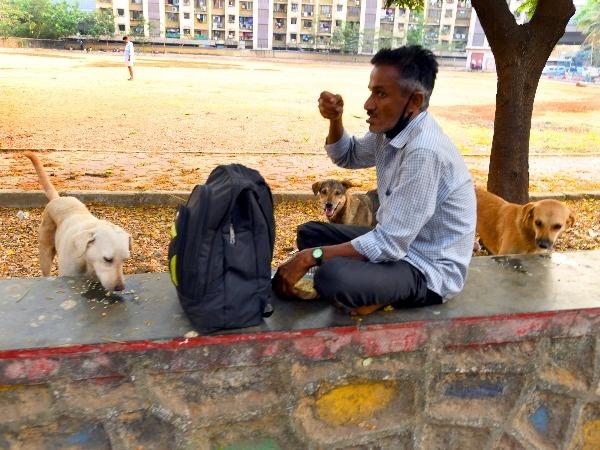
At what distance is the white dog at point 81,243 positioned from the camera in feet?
9.77

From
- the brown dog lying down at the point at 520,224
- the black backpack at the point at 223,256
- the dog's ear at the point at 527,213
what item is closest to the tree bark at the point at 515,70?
the brown dog lying down at the point at 520,224

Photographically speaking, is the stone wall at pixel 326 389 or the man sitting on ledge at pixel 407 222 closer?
the stone wall at pixel 326 389

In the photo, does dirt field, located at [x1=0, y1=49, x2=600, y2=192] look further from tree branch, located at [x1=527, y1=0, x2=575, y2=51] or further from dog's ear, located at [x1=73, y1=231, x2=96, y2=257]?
dog's ear, located at [x1=73, y1=231, x2=96, y2=257]

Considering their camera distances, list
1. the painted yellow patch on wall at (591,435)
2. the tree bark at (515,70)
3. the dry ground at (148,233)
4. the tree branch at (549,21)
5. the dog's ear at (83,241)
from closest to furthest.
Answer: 1. the painted yellow patch on wall at (591,435)
2. the dog's ear at (83,241)
3. the dry ground at (148,233)
4. the tree branch at (549,21)
5. the tree bark at (515,70)

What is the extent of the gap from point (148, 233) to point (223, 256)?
12.8 feet

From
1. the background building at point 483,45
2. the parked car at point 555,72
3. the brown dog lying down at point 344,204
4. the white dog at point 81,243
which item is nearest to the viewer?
the white dog at point 81,243

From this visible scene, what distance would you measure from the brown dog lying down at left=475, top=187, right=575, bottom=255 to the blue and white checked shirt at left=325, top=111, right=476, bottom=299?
2.07 meters

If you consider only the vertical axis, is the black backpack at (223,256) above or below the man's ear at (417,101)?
below

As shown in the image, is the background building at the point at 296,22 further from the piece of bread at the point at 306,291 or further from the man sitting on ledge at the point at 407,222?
the piece of bread at the point at 306,291

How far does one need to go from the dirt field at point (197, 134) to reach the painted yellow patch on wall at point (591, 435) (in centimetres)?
527

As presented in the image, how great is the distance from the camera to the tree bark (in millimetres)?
5488

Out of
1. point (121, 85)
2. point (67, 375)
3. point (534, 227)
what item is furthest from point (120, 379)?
point (121, 85)

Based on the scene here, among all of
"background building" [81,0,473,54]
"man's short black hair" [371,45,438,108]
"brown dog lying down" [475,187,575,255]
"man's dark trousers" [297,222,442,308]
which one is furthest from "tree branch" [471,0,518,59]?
"background building" [81,0,473,54]

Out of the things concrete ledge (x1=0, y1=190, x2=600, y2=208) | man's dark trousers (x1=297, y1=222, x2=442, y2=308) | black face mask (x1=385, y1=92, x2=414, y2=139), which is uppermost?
black face mask (x1=385, y1=92, x2=414, y2=139)
